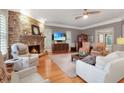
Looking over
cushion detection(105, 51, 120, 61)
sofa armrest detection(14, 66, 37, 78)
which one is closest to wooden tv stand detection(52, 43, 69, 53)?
sofa armrest detection(14, 66, 37, 78)

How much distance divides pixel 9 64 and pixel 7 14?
0.82 meters

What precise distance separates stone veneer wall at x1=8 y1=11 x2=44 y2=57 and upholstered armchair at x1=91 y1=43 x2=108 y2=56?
138cm

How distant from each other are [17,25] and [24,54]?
21.1 inches

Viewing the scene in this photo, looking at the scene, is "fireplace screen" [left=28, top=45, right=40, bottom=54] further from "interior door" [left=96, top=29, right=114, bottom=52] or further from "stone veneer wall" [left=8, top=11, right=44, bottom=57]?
"interior door" [left=96, top=29, right=114, bottom=52]

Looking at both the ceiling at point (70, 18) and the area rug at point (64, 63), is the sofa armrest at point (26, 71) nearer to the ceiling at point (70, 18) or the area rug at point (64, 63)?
the area rug at point (64, 63)

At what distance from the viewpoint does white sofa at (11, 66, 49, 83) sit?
72.5 inches

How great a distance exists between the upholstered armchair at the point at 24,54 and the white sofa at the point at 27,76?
0.37 ft

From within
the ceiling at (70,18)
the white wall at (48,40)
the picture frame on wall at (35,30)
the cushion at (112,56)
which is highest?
the ceiling at (70,18)

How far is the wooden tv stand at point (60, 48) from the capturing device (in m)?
2.49

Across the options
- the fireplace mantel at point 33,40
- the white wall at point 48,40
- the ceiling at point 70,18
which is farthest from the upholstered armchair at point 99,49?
the fireplace mantel at point 33,40

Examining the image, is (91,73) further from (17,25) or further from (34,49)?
(17,25)
